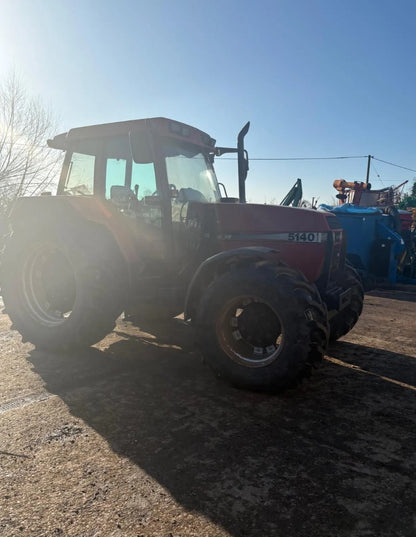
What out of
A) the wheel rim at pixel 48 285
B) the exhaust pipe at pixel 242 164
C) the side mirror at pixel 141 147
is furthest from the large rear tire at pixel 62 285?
the exhaust pipe at pixel 242 164

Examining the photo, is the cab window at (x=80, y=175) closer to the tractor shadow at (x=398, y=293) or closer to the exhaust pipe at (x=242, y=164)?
the exhaust pipe at (x=242, y=164)

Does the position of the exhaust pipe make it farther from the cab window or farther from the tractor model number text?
the cab window

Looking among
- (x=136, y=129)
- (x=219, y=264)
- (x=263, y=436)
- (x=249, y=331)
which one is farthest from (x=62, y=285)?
(x=263, y=436)

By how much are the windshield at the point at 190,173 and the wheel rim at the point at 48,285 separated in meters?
1.47

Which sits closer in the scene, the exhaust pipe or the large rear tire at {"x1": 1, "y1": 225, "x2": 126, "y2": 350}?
the large rear tire at {"x1": 1, "y1": 225, "x2": 126, "y2": 350}

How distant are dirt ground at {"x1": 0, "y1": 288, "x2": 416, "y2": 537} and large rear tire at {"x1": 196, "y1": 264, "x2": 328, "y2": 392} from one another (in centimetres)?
22

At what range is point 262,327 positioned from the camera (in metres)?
3.33

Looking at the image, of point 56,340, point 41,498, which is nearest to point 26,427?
point 41,498

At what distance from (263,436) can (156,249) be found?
2.24 metres

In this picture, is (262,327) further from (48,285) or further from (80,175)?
(80,175)

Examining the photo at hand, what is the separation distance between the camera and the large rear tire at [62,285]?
402 centimetres

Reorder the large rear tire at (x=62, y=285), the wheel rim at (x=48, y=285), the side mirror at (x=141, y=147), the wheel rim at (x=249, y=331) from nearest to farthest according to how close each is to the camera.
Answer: the wheel rim at (x=249, y=331)
the side mirror at (x=141, y=147)
the large rear tire at (x=62, y=285)
the wheel rim at (x=48, y=285)

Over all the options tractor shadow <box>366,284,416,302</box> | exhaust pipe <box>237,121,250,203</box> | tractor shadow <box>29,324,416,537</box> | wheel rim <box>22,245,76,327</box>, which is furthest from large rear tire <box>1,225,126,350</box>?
tractor shadow <box>366,284,416,302</box>

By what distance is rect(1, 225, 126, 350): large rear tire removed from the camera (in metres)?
4.02
